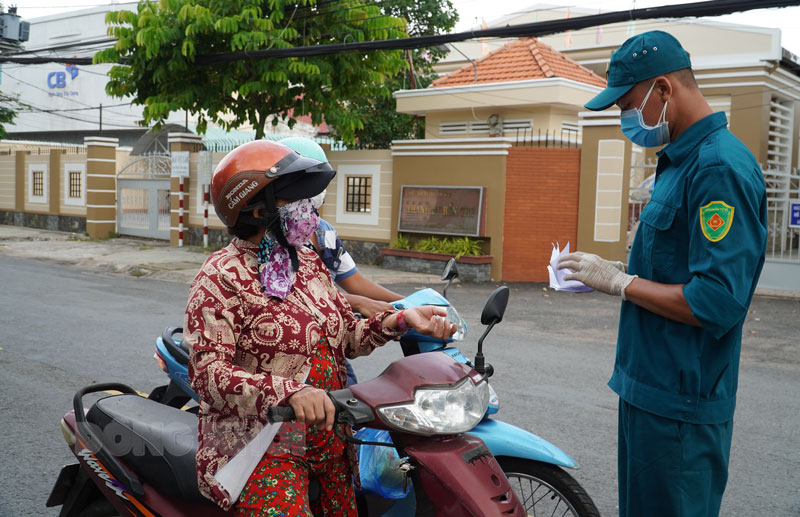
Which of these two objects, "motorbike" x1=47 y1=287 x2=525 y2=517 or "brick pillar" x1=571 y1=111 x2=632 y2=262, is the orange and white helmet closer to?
"motorbike" x1=47 y1=287 x2=525 y2=517

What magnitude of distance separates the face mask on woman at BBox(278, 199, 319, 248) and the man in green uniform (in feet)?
2.65

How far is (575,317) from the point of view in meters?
9.97

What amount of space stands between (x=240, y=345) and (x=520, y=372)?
4803mm

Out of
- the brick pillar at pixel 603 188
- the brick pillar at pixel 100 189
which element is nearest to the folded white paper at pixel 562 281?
the brick pillar at pixel 603 188

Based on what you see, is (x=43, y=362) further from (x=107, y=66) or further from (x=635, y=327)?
(x=107, y=66)

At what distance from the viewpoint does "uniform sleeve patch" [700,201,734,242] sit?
1901 millimetres

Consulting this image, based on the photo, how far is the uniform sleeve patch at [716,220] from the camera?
6.24 ft

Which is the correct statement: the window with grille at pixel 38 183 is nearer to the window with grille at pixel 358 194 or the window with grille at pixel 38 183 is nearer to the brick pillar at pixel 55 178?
the brick pillar at pixel 55 178

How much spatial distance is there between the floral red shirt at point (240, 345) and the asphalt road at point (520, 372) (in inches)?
83.3

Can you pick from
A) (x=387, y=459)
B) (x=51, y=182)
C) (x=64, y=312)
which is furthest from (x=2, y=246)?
(x=387, y=459)

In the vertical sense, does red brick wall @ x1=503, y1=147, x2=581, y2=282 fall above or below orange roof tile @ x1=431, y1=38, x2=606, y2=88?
below

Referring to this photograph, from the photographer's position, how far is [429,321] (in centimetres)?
217

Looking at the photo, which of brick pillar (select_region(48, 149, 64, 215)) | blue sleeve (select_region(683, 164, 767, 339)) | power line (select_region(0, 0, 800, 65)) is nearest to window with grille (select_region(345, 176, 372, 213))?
power line (select_region(0, 0, 800, 65))

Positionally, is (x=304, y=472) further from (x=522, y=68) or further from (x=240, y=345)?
(x=522, y=68)
